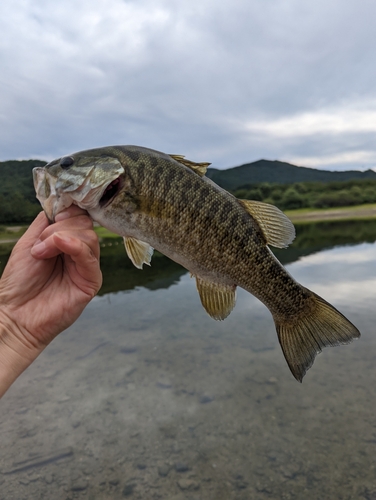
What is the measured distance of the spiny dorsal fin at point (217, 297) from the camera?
3.03 m

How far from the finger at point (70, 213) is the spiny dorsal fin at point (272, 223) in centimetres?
140

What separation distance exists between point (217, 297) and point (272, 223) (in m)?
0.83

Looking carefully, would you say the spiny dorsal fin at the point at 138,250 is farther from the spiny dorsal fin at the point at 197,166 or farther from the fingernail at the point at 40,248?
the spiny dorsal fin at the point at 197,166

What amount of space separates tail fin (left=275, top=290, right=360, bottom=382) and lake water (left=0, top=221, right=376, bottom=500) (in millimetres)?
4862

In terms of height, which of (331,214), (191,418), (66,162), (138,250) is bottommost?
(191,418)

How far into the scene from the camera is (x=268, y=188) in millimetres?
82000

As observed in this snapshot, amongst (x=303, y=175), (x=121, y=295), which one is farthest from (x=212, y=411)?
(x=303, y=175)

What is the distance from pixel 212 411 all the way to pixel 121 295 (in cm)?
1259

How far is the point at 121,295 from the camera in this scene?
789 inches

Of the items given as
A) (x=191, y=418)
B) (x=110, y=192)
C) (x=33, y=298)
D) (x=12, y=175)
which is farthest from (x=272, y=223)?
(x=12, y=175)

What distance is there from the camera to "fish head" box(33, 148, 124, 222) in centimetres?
271

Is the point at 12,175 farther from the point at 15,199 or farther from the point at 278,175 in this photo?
the point at 278,175

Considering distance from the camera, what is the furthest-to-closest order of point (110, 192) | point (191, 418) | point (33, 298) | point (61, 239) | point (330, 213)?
point (330, 213) < point (191, 418) < point (33, 298) < point (110, 192) < point (61, 239)

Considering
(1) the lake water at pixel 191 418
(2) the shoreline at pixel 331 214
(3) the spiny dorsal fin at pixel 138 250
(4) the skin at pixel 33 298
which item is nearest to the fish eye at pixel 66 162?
(4) the skin at pixel 33 298
